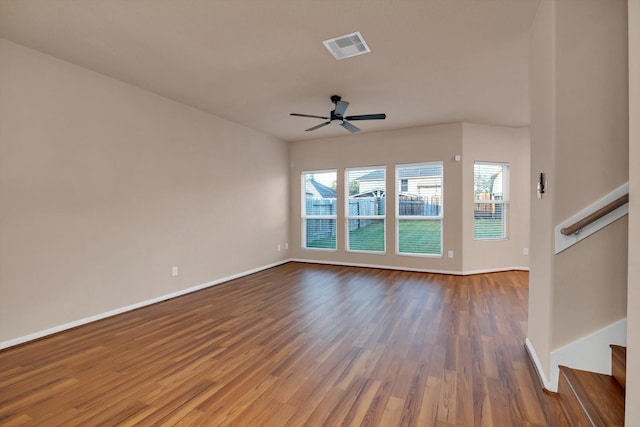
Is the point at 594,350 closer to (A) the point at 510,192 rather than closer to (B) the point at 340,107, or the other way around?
(B) the point at 340,107

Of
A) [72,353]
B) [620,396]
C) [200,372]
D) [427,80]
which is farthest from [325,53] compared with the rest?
[72,353]

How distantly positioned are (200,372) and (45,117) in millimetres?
2962

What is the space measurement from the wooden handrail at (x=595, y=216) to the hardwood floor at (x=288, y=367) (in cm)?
110

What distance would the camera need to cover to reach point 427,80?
3637 mm

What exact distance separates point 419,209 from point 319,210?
7.32ft

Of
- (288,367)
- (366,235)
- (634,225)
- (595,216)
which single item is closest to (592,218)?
(595,216)

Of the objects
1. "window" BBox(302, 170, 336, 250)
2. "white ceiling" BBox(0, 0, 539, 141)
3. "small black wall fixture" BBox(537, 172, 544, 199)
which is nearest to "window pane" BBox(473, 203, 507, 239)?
"white ceiling" BBox(0, 0, 539, 141)

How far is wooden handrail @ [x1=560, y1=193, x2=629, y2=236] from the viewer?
1.66 meters

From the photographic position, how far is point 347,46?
113 inches

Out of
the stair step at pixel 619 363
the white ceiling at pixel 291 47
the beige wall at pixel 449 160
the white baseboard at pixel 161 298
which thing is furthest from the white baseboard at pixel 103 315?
the stair step at pixel 619 363

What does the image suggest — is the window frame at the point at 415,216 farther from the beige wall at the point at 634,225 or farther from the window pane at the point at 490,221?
the beige wall at the point at 634,225

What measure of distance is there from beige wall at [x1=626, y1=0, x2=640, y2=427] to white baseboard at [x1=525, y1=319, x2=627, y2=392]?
0.80 metres

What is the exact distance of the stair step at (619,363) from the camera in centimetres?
159

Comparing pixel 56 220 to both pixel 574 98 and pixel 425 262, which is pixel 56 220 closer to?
pixel 574 98
